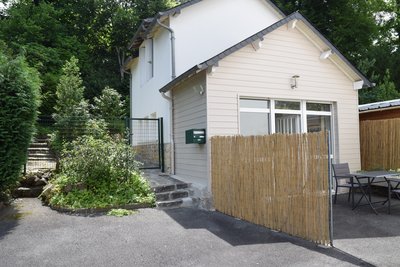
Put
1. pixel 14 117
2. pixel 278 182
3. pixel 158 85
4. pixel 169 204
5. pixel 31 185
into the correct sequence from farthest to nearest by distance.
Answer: pixel 158 85
pixel 31 185
pixel 169 204
pixel 14 117
pixel 278 182

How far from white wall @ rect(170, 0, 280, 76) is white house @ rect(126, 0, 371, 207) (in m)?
0.03

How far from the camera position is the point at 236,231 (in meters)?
5.76

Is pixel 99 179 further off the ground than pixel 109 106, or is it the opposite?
pixel 109 106

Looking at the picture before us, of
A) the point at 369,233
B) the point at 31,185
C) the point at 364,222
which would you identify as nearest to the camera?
the point at 369,233

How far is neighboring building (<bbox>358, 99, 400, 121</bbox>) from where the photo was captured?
10.5m

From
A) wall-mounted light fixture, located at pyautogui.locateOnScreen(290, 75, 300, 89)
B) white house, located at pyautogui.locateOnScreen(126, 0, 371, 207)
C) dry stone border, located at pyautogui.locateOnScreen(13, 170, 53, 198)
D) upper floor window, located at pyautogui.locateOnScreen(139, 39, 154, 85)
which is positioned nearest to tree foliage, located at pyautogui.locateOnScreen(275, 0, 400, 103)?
upper floor window, located at pyautogui.locateOnScreen(139, 39, 154, 85)

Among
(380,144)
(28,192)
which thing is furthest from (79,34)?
(380,144)

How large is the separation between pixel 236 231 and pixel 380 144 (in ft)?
21.3

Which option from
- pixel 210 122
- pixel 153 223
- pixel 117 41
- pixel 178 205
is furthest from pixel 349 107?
pixel 117 41

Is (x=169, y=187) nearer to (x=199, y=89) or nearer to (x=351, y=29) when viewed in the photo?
(x=199, y=89)

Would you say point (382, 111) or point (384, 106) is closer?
point (384, 106)

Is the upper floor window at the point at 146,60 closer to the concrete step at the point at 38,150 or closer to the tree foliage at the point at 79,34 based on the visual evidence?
the concrete step at the point at 38,150

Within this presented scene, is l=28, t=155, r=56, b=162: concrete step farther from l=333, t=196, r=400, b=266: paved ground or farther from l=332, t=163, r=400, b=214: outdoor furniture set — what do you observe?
l=333, t=196, r=400, b=266: paved ground

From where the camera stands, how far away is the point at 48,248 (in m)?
4.87
